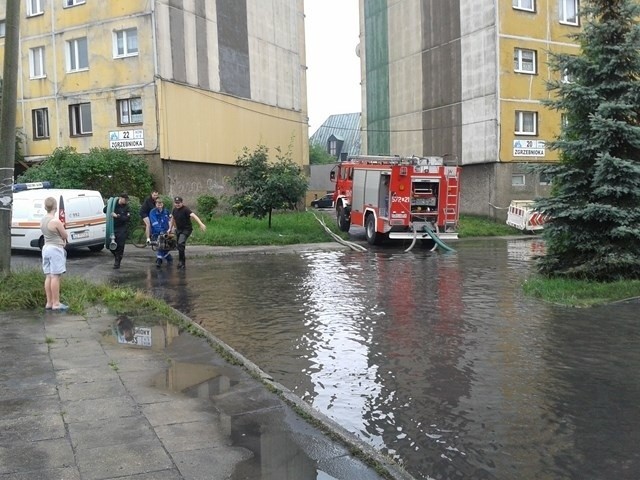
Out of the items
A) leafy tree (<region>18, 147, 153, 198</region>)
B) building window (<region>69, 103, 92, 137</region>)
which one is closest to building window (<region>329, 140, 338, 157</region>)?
building window (<region>69, 103, 92, 137</region>)

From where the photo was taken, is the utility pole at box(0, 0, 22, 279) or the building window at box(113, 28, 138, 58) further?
the building window at box(113, 28, 138, 58)

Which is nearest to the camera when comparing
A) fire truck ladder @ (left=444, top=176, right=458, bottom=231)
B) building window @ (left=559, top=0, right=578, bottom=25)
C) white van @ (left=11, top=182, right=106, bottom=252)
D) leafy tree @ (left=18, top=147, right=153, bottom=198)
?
white van @ (left=11, top=182, right=106, bottom=252)

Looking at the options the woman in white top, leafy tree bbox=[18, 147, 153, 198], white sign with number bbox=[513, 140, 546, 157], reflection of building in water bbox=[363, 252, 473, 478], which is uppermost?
white sign with number bbox=[513, 140, 546, 157]

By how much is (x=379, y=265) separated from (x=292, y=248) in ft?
17.7

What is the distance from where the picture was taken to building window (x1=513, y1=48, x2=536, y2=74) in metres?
30.2

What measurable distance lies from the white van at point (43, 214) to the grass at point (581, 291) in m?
11.9

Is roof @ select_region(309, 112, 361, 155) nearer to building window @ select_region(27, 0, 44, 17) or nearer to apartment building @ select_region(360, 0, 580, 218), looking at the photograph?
apartment building @ select_region(360, 0, 580, 218)

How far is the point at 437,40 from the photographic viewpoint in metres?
33.0

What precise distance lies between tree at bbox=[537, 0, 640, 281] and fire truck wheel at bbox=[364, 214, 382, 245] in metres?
9.81

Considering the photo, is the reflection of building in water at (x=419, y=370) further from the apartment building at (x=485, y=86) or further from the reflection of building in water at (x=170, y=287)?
the apartment building at (x=485, y=86)

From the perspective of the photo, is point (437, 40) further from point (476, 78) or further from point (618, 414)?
point (618, 414)

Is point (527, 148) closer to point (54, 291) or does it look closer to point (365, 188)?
point (365, 188)

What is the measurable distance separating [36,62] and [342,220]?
15946mm

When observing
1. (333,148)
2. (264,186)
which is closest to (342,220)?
(264,186)
